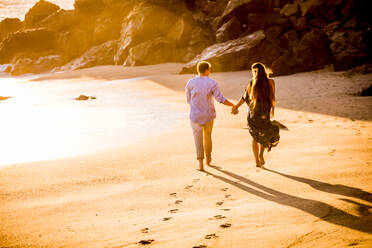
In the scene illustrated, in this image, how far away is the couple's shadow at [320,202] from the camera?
2.54 metres

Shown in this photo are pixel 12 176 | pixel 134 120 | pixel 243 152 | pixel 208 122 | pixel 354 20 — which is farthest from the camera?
pixel 354 20

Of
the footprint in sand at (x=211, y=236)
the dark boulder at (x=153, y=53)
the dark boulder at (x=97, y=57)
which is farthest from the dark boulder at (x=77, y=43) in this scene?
the footprint in sand at (x=211, y=236)

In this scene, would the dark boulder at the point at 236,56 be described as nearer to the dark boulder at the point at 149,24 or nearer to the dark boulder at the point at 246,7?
the dark boulder at the point at 246,7

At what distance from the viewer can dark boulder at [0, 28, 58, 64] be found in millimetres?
37000

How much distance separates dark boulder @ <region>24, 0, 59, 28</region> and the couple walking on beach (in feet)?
145

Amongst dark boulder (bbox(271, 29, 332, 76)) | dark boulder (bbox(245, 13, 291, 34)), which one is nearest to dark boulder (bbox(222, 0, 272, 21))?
dark boulder (bbox(245, 13, 291, 34))

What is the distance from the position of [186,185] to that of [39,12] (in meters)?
46.7

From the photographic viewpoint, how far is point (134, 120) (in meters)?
8.95

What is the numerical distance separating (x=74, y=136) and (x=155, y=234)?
5.29 m

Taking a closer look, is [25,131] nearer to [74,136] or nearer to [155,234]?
[74,136]

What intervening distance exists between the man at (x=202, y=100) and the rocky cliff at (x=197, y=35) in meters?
11.9

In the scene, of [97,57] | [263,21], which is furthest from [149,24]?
[263,21]

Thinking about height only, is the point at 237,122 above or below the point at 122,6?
below

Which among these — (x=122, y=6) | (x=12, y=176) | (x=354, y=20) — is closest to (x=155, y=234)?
(x=12, y=176)
